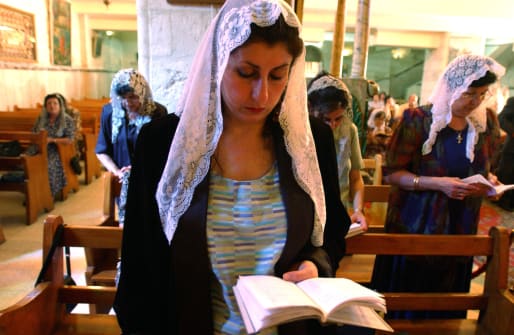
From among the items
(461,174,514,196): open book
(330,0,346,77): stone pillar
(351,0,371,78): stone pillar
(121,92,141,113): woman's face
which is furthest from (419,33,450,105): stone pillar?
(121,92,141,113): woman's face

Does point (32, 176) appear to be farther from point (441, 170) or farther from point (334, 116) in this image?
point (441, 170)

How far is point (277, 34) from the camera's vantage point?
2.97 feet

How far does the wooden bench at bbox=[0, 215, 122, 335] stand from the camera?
145cm

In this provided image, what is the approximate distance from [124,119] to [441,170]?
1.97 metres

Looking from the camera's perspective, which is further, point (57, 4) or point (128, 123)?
point (57, 4)

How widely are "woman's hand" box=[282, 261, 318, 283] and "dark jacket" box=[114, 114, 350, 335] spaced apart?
3 cm

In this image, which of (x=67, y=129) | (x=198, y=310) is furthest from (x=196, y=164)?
(x=67, y=129)

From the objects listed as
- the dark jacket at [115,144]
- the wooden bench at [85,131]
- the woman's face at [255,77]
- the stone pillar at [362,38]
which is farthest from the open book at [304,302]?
the wooden bench at [85,131]

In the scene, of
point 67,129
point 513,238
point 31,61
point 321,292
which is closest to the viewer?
point 321,292

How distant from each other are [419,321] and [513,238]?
55 cm

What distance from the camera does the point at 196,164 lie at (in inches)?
39.1

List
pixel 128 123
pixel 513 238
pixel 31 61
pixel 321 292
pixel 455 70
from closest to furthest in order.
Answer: pixel 321 292 < pixel 513 238 < pixel 455 70 < pixel 128 123 < pixel 31 61

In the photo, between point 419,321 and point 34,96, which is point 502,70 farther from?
point 34,96

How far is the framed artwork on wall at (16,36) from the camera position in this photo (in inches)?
316
